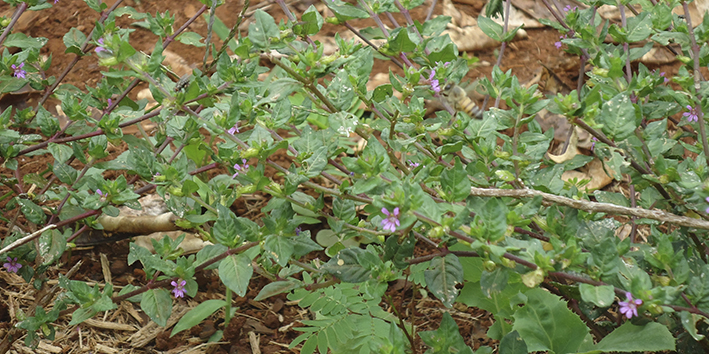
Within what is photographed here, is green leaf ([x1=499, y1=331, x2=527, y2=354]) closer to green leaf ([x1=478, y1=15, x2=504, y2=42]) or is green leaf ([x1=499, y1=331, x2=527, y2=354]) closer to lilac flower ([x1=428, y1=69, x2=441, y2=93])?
lilac flower ([x1=428, y1=69, x2=441, y2=93])

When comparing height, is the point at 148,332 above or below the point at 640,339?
below

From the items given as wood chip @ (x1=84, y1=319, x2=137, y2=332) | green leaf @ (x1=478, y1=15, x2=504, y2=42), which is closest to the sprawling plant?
green leaf @ (x1=478, y1=15, x2=504, y2=42)

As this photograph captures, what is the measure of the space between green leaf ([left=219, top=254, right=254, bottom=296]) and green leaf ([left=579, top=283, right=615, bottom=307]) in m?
0.84

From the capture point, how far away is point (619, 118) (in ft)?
5.18

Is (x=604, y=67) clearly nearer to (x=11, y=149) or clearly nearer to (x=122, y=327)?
(x=11, y=149)

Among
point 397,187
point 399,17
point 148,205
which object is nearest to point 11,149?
point 148,205

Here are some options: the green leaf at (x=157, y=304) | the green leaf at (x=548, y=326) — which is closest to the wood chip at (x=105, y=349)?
the green leaf at (x=157, y=304)

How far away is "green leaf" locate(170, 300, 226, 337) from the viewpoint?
2.32m

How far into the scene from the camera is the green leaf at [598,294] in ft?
4.49

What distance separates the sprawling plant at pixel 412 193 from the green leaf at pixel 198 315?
38 cm

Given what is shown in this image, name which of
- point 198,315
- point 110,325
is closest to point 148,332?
point 110,325

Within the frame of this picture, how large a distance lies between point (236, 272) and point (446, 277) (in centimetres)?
58

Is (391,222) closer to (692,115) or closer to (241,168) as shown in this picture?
(241,168)

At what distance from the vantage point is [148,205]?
2.96 m
